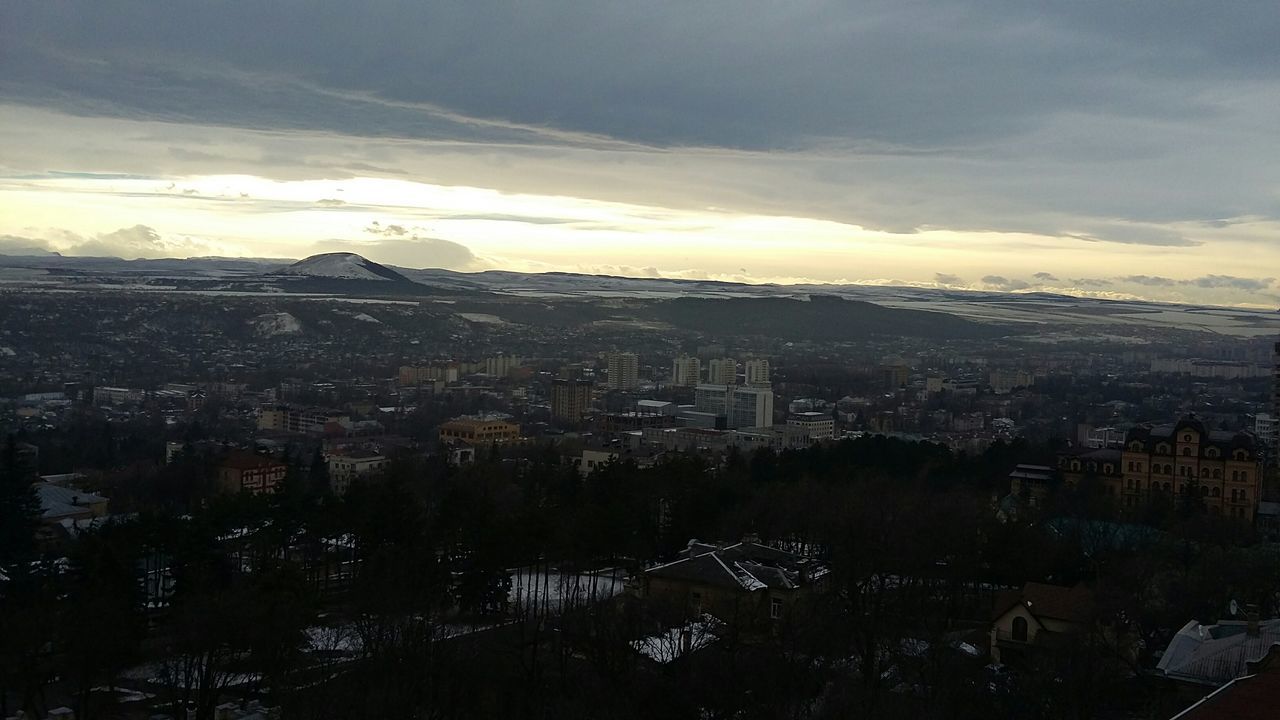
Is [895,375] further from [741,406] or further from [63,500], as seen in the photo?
[63,500]

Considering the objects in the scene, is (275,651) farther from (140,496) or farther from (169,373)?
(169,373)

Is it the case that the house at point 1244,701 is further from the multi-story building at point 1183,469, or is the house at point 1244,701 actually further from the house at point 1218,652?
the multi-story building at point 1183,469

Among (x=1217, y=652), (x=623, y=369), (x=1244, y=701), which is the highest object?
(x=1244, y=701)

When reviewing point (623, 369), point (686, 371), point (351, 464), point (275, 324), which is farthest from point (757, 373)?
point (351, 464)

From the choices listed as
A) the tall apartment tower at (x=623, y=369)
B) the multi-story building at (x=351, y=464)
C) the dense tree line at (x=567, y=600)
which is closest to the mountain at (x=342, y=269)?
the tall apartment tower at (x=623, y=369)

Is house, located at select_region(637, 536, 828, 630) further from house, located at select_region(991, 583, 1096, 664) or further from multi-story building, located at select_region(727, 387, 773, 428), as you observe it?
multi-story building, located at select_region(727, 387, 773, 428)

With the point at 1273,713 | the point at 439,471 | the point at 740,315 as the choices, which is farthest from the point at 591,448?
the point at 740,315

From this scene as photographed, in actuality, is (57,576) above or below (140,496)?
above
